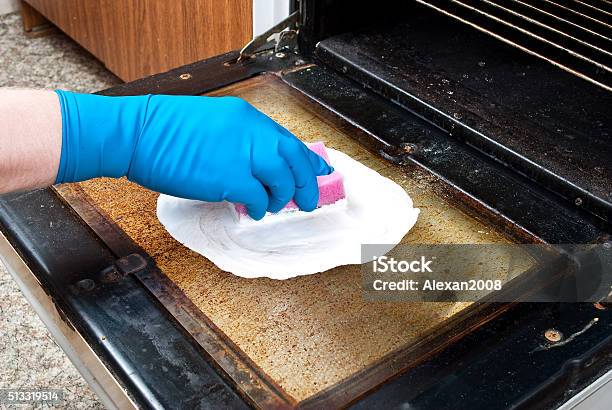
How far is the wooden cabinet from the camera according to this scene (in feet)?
5.50

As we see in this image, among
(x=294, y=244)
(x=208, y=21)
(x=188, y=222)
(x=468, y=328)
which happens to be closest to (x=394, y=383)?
(x=468, y=328)

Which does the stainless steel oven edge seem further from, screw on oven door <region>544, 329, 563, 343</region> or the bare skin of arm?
screw on oven door <region>544, 329, 563, 343</region>

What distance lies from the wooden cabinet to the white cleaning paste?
Result: 0.76m

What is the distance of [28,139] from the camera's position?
811mm

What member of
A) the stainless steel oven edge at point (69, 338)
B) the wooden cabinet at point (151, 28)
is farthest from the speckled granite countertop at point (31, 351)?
the stainless steel oven edge at point (69, 338)

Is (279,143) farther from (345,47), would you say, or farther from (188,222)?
(345,47)

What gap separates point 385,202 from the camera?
36.5 inches

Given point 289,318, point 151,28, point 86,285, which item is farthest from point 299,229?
point 151,28

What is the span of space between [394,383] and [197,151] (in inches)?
14.3

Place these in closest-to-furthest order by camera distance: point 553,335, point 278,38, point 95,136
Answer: point 553,335 < point 95,136 < point 278,38

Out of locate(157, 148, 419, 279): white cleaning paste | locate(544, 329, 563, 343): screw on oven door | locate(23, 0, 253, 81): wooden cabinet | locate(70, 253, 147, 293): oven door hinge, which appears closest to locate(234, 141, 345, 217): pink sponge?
locate(157, 148, 419, 279): white cleaning paste

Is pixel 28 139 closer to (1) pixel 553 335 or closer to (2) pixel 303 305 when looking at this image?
(2) pixel 303 305

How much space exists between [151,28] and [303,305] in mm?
1445

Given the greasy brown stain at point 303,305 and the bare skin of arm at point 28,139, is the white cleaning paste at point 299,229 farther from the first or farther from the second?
the bare skin of arm at point 28,139
